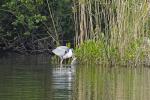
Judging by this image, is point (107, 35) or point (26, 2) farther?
point (26, 2)

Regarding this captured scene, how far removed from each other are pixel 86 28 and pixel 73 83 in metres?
7.08

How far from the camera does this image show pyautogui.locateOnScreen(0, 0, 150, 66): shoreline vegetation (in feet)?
69.5

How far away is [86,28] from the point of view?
22.7m

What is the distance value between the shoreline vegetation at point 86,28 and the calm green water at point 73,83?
0.70 m

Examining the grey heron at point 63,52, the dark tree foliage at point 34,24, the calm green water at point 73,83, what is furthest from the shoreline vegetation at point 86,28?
the calm green water at point 73,83

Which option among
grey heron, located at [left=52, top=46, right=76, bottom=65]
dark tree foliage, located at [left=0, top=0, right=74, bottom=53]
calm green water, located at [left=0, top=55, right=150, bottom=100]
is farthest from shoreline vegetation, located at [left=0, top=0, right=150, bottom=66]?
calm green water, located at [left=0, top=55, right=150, bottom=100]

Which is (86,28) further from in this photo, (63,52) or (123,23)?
(123,23)

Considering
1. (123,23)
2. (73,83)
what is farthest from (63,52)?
(73,83)

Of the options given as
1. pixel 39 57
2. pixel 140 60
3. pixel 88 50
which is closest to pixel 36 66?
pixel 88 50

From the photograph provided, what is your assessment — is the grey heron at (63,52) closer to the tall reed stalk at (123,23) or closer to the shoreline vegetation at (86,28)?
the shoreline vegetation at (86,28)

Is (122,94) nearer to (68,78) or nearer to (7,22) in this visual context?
(68,78)

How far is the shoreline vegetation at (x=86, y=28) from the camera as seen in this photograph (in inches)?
834

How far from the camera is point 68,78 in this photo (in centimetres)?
1728

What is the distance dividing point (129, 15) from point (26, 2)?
5.93 m
